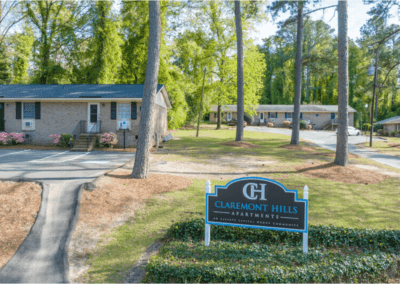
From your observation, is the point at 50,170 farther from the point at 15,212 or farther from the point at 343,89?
the point at 343,89

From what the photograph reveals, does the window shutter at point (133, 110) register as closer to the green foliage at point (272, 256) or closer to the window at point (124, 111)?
the window at point (124, 111)

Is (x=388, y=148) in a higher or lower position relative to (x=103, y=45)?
lower

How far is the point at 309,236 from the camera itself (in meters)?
5.18

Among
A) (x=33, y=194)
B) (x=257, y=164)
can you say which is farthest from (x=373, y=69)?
(x=33, y=194)

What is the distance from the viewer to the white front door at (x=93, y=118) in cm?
1781

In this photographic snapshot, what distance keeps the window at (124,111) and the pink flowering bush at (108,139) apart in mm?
1367

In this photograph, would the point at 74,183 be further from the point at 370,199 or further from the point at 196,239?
the point at 370,199

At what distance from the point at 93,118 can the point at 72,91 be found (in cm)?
267

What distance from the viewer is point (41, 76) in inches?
1109

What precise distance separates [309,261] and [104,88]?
59.7 ft

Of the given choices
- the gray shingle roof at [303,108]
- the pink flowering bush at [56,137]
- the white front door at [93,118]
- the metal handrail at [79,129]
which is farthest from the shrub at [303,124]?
the pink flowering bush at [56,137]

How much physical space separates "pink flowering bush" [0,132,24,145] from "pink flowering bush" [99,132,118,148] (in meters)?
5.57

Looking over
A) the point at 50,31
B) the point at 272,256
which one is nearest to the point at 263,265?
the point at 272,256

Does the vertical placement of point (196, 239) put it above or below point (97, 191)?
below
